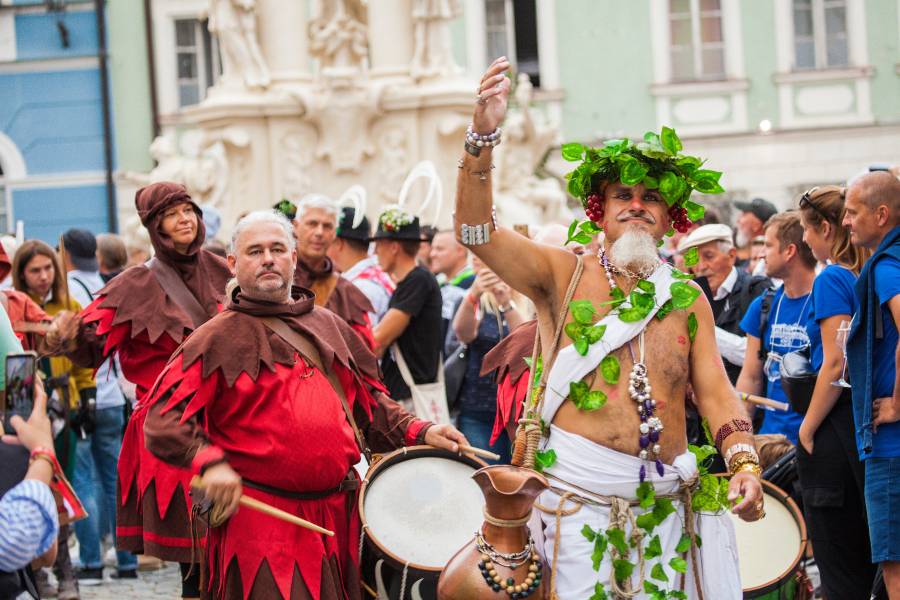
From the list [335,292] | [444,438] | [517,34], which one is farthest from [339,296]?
[517,34]

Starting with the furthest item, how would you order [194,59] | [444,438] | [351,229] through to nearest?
[194,59]
[351,229]
[444,438]

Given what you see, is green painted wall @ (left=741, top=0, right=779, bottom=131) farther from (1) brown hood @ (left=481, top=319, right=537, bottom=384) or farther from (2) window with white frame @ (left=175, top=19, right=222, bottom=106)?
(1) brown hood @ (left=481, top=319, right=537, bottom=384)

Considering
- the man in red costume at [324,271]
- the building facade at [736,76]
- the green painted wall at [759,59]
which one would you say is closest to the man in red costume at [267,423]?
the man in red costume at [324,271]

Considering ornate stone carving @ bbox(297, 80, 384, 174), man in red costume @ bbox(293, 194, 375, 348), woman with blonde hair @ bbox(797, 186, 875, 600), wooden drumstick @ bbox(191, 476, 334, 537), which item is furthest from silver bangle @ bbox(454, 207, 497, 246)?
ornate stone carving @ bbox(297, 80, 384, 174)

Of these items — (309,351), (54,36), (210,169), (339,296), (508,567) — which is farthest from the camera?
(54,36)

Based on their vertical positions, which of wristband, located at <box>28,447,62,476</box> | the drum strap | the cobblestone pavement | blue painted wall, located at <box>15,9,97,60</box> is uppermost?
blue painted wall, located at <box>15,9,97,60</box>

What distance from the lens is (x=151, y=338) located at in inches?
254

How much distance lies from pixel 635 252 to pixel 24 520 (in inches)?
80.2

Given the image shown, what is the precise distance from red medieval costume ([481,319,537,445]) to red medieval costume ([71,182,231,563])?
1.32 m

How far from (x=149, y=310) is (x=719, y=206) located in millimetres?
16832

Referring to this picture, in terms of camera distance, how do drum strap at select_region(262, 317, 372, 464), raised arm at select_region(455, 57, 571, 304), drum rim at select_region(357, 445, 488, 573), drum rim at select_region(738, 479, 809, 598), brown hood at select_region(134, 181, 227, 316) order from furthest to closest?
brown hood at select_region(134, 181, 227, 316) < drum rim at select_region(738, 479, 809, 598) < drum rim at select_region(357, 445, 488, 573) < drum strap at select_region(262, 317, 372, 464) < raised arm at select_region(455, 57, 571, 304)

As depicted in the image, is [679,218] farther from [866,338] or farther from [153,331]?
[153,331]

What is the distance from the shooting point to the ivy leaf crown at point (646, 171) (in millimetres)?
4848

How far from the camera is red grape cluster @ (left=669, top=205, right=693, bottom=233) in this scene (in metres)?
5.02
